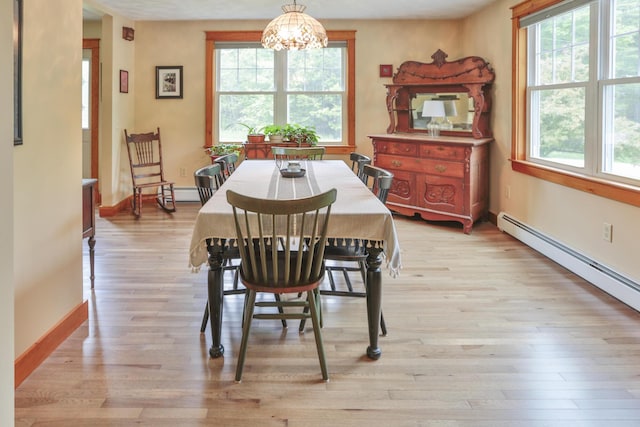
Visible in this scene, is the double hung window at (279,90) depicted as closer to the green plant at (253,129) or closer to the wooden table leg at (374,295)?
the green plant at (253,129)

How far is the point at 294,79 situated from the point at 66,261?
15.3 feet

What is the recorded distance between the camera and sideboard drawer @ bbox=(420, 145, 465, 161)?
518cm

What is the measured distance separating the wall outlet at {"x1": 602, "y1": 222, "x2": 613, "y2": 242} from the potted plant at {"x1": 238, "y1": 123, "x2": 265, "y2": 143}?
4056 mm

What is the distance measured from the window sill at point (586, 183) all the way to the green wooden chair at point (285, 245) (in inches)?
80.5

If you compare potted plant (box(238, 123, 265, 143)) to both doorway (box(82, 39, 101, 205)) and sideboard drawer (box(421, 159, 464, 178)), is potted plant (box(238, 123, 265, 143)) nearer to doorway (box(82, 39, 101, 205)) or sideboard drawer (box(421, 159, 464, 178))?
doorway (box(82, 39, 101, 205))

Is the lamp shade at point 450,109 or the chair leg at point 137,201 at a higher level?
the lamp shade at point 450,109

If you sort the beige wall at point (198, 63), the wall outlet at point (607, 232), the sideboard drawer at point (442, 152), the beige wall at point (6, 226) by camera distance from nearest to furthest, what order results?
the beige wall at point (6, 226) < the wall outlet at point (607, 232) < the sideboard drawer at point (442, 152) < the beige wall at point (198, 63)

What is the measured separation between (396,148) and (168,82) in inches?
121

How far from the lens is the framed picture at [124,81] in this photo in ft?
20.5

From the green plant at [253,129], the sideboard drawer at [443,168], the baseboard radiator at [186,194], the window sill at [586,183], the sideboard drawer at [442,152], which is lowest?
the baseboard radiator at [186,194]

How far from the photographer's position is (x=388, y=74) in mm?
6578

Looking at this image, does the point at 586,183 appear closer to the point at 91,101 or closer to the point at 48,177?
the point at 48,177

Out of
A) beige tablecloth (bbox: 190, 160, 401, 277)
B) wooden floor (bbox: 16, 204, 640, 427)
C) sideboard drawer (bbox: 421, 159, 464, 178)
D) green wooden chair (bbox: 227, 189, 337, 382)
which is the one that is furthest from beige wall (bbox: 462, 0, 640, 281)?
green wooden chair (bbox: 227, 189, 337, 382)

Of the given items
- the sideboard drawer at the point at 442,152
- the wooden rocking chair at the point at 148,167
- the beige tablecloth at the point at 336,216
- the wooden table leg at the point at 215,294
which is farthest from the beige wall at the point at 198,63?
the wooden table leg at the point at 215,294
